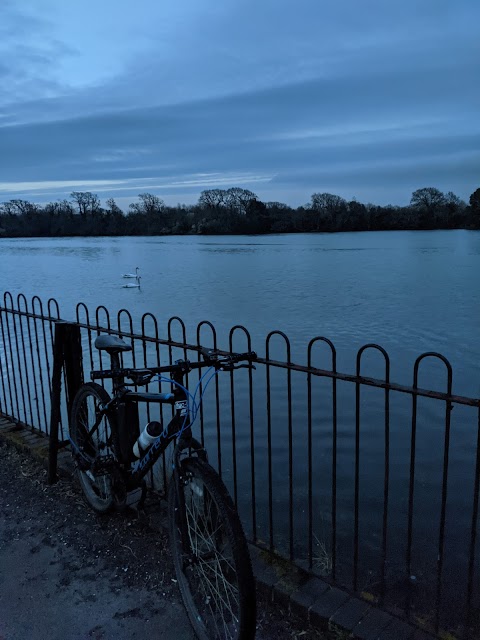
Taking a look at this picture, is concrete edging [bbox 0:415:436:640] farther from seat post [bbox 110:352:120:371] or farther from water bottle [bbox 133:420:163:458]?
seat post [bbox 110:352:120:371]

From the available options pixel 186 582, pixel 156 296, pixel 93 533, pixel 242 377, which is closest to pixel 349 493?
pixel 93 533

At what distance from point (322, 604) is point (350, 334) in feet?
40.5

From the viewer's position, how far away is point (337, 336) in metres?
14.5

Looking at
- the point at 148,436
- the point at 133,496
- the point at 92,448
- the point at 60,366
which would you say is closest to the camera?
the point at 148,436

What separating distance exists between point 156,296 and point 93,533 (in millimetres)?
20790

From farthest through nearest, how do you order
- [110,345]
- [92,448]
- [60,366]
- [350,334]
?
1. [350,334]
2. [60,366]
3. [92,448]
4. [110,345]

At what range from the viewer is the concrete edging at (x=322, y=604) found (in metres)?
2.61

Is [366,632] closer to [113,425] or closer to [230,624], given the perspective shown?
[230,624]

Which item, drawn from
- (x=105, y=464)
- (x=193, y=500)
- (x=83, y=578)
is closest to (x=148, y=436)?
(x=193, y=500)

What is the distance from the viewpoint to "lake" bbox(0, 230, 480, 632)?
562 cm

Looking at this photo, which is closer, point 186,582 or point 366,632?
point 366,632

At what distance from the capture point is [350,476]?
6.50 metres

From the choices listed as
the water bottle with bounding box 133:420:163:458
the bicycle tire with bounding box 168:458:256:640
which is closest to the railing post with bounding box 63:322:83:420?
the water bottle with bounding box 133:420:163:458

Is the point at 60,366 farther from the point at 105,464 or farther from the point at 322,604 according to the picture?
the point at 322,604
